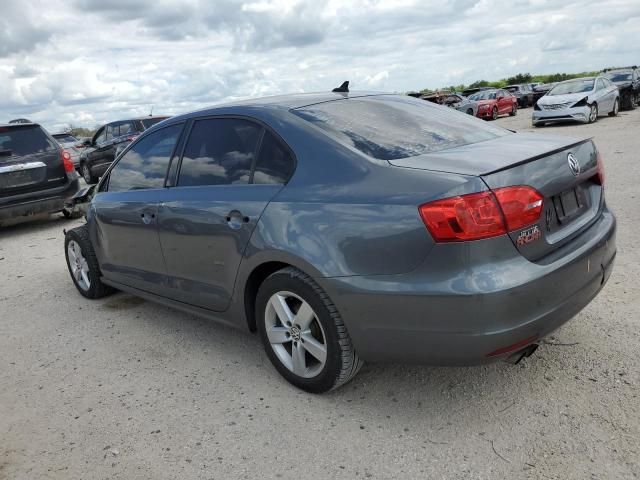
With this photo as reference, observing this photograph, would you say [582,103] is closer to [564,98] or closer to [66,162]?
[564,98]

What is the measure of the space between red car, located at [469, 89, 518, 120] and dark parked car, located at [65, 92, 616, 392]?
23764mm

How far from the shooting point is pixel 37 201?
28.2ft

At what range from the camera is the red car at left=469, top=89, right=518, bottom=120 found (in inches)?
1030

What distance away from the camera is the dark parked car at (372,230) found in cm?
243

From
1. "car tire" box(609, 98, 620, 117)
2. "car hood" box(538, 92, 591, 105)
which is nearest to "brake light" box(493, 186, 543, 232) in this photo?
"car hood" box(538, 92, 591, 105)

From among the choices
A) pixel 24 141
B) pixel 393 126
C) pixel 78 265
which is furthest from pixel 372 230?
pixel 24 141

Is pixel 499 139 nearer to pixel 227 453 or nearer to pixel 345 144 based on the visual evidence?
pixel 345 144

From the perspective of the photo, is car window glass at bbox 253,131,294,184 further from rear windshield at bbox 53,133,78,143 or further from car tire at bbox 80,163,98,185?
rear windshield at bbox 53,133,78,143

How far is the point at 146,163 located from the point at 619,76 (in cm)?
2646

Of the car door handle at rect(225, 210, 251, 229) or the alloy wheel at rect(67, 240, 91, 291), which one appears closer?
the car door handle at rect(225, 210, 251, 229)

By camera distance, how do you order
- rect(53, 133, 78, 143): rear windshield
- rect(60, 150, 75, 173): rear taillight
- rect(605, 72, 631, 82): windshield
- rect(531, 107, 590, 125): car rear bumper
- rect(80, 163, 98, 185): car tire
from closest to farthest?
rect(60, 150, 75, 173): rear taillight, rect(80, 163, 98, 185): car tire, rect(531, 107, 590, 125): car rear bumper, rect(53, 133, 78, 143): rear windshield, rect(605, 72, 631, 82): windshield

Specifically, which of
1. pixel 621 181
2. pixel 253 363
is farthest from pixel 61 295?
pixel 621 181

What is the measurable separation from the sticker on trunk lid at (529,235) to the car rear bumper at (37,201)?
8.06 meters

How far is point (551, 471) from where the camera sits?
Result: 7.77ft
